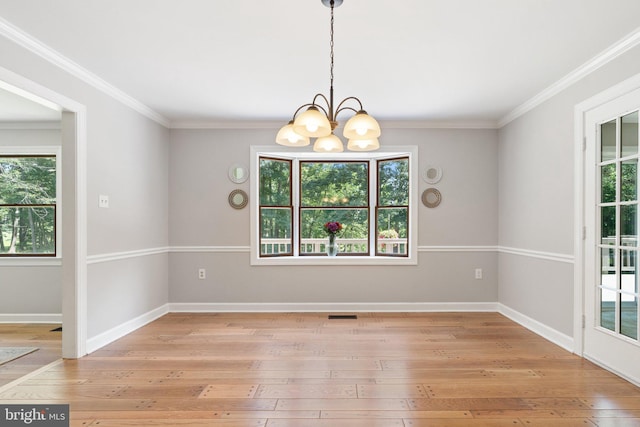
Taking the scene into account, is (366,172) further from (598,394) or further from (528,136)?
(598,394)

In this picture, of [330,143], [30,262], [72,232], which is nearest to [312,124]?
[330,143]

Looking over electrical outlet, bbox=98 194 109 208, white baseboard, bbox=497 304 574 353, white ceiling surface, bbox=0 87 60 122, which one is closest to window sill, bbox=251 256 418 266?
white baseboard, bbox=497 304 574 353

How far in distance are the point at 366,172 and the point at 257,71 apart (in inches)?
103

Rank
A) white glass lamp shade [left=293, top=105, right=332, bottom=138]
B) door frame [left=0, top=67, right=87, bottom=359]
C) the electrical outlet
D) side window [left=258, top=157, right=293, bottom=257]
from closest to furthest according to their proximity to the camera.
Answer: white glass lamp shade [left=293, top=105, right=332, bottom=138], door frame [left=0, top=67, right=87, bottom=359], the electrical outlet, side window [left=258, top=157, right=293, bottom=257]

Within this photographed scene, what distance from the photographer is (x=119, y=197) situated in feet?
13.6

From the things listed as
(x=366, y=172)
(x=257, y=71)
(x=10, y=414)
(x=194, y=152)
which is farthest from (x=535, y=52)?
(x=10, y=414)

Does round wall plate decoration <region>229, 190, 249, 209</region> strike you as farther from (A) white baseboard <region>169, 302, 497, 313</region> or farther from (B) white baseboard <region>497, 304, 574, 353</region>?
(B) white baseboard <region>497, 304, 574, 353</region>

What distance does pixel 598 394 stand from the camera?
108 inches

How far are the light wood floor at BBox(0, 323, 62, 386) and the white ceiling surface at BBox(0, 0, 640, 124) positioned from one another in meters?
2.54

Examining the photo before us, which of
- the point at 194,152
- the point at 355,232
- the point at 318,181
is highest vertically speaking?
the point at 194,152

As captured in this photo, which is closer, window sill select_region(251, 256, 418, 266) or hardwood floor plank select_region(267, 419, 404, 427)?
hardwood floor plank select_region(267, 419, 404, 427)

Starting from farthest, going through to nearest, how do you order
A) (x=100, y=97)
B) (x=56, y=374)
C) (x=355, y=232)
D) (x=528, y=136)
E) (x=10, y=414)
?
1. (x=355, y=232)
2. (x=528, y=136)
3. (x=100, y=97)
4. (x=56, y=374)
5. (x=10, y=414)

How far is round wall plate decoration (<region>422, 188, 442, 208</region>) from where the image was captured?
5285mm

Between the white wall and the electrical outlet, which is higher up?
the electrical outlet
